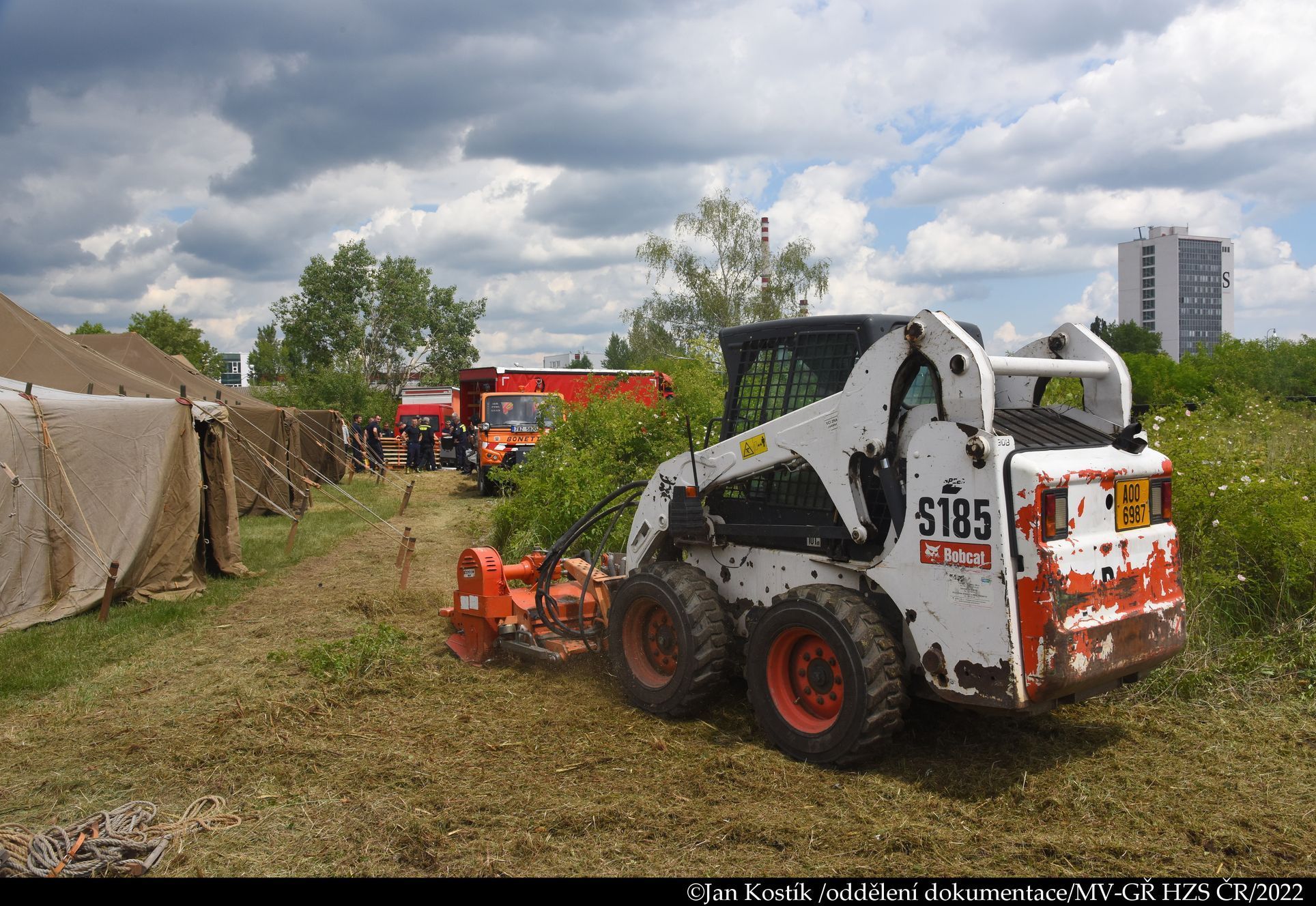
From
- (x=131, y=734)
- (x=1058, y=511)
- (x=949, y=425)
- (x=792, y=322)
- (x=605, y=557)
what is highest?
(x=792, y=322)

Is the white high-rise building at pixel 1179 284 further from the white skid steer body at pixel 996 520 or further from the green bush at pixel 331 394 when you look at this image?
the white skid steer body at pixel 996 520

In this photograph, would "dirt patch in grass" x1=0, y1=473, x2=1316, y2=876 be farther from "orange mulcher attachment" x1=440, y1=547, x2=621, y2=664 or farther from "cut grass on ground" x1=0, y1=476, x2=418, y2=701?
"cut grass on ground" x1=0, y1=476, x2=418, y2=701

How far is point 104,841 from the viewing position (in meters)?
4.08

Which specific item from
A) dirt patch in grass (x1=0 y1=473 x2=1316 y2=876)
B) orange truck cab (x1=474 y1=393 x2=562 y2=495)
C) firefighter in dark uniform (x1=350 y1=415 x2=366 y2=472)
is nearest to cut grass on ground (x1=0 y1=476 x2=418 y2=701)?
dirt patch in grass (x1=0 y1=473 x2=1316 y2=876)

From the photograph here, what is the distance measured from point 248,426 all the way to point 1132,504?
16.8 m

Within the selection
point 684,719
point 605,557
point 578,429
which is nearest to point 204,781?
point 684,719

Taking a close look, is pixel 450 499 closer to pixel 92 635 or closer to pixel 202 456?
pixel 202 456

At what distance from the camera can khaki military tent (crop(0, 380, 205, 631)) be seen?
9.01 metres

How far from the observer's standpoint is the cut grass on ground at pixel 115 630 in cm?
715

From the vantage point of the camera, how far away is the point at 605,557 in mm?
7352

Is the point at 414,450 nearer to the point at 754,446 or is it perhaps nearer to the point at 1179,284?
the point at 754,446

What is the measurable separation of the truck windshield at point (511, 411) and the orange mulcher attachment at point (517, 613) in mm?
14648

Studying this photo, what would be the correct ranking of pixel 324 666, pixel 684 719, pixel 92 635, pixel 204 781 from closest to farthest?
1. pixel 204 781
2. pixel 684 719
3. pixel 324 666
4. pixel 92 635

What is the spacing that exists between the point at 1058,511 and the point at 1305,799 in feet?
5.59
